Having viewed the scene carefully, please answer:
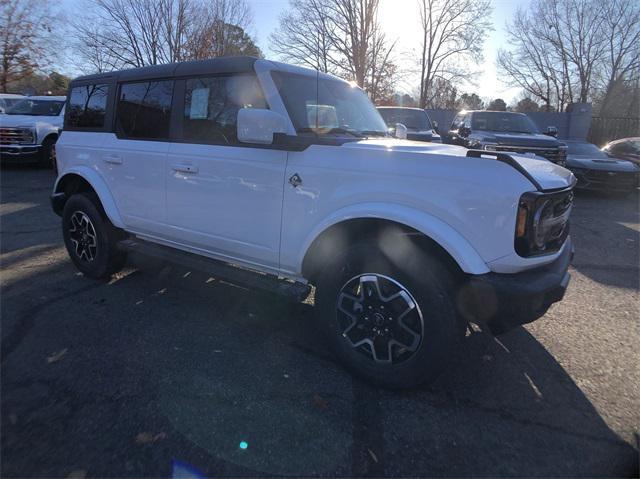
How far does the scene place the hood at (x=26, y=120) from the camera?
12391mm

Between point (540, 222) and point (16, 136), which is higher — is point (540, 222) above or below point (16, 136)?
below

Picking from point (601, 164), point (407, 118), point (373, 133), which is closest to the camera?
point (373, 133)

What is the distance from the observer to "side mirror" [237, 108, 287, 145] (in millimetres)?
2840

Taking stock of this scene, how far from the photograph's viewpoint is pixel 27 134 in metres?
12.5

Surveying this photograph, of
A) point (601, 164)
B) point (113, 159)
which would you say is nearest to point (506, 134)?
point (601, 164)

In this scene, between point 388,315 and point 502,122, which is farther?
point 502,122

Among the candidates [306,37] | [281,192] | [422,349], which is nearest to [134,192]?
[281,192]

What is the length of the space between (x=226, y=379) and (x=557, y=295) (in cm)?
214

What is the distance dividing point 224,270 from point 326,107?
62.1 inches

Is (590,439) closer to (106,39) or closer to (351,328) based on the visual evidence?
(351,328)

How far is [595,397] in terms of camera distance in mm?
2803

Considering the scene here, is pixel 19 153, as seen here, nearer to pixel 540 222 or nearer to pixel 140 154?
pixel 140 154

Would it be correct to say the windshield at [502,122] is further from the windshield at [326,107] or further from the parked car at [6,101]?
the parked car at [6,101]

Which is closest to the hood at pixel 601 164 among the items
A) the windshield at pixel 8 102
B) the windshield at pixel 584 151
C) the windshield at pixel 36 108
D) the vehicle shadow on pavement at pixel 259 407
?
the windshield at pixel 584 151
